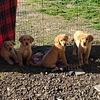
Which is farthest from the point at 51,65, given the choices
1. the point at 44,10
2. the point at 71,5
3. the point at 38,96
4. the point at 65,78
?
the point at 71,5

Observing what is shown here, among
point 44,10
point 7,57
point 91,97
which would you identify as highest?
point 44,10

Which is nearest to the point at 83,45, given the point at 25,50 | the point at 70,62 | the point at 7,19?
the point at 70,62

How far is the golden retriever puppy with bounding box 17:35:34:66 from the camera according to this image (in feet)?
20.2

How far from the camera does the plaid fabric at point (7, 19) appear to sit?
6387mm

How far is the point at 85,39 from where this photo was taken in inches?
241

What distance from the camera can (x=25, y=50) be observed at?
624cm

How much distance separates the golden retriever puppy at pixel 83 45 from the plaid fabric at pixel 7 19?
1.23 metres

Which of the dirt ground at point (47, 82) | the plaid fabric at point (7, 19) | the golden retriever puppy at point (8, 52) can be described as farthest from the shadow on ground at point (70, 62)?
the plaid fabric at point (7, 19)

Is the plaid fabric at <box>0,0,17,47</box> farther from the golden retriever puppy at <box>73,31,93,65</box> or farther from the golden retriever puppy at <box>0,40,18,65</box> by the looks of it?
the golden retriever puppy at <box>73,31,93,65</box>

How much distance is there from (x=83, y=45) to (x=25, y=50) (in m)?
0.95

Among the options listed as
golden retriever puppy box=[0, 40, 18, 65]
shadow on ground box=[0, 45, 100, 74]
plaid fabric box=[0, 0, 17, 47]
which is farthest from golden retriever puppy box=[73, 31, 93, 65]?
plaid fabric box=[0, 0, 17, 47]

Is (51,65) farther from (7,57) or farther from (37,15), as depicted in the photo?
(37,15)

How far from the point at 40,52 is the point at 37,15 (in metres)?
3.19

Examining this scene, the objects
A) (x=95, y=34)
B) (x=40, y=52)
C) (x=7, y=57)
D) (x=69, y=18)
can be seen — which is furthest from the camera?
(x=69, y=18)
